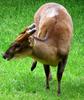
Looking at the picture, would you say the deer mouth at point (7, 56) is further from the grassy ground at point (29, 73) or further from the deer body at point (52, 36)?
the grassy ground at point (29, 73)

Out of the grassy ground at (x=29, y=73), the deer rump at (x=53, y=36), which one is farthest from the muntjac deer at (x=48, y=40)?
the grassy ground at (x=29, y=73)

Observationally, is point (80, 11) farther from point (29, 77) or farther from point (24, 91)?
point (24, 91)

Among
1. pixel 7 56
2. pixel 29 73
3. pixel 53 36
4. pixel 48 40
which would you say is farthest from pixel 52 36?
pixel 29 73

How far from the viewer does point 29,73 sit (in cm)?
1086

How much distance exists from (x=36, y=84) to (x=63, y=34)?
4.26 feet

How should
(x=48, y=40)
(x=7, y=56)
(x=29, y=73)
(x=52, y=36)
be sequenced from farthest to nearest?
1. (x=29, y=73)
2. (x=52, y=36)
3. (x=48, y=40)
4. (x=7, y=56)

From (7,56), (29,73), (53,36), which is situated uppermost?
(7,56)

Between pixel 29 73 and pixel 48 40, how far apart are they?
1865 millimetres

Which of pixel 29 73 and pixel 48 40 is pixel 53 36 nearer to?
pixel 48 40

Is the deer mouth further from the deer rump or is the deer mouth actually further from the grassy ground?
the grassy ground

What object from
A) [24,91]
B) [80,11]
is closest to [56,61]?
[24,91]

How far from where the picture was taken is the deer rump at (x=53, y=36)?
8841 mm

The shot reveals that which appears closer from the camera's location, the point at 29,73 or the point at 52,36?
the point at 52,36

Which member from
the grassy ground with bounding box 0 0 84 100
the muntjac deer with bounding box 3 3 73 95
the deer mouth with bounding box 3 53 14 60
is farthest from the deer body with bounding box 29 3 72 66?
the grassy ground with bounding box 0 0 84 100
